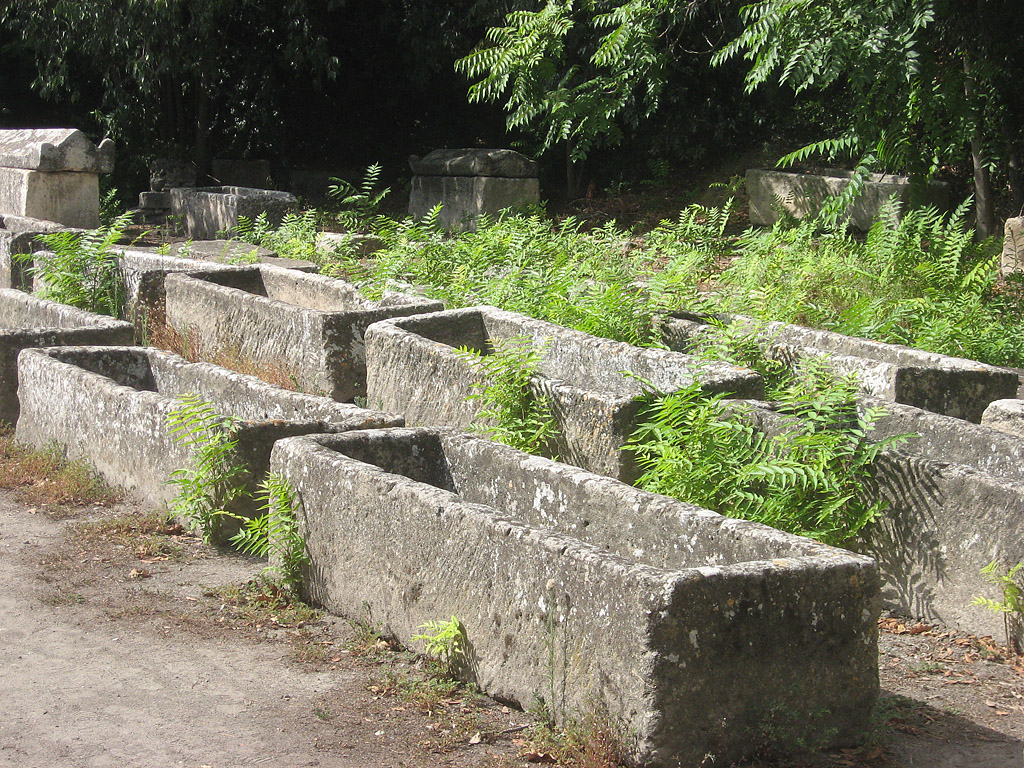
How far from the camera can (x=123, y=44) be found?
14.7m

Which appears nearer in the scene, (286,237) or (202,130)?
(286,237)

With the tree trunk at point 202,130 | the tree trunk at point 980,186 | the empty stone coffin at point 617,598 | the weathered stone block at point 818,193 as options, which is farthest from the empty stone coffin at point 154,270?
the tree trunk at point 202,130

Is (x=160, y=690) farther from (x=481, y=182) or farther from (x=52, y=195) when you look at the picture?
(x=481, y=182)

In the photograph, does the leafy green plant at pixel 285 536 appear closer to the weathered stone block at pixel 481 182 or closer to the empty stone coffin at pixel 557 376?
the empty stone coffin at pixel 557 376

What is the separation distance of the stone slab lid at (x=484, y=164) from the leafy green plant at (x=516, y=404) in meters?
9.01

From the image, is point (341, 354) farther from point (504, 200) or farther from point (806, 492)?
point (504, 200)

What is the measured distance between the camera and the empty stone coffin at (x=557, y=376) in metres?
4.89

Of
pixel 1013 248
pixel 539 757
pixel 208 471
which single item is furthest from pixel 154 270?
pixel 1013 248

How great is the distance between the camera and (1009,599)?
382cm

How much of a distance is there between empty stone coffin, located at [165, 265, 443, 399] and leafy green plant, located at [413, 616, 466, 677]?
101 inches

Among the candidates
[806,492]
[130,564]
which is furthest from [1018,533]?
[130,564]

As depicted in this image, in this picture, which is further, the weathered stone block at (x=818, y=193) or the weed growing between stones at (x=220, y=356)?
the weathered stone block at (x=818, y=193)

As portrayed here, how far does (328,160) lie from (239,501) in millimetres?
14895

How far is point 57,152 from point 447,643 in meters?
9.86
